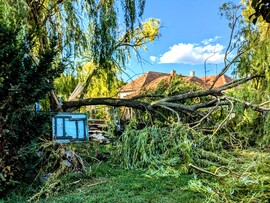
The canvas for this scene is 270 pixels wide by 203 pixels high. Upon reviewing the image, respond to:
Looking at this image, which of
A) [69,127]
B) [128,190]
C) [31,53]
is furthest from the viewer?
[69,127]

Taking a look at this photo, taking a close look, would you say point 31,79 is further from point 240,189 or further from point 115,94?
point 115,94

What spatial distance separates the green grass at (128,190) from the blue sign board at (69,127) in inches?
86.6

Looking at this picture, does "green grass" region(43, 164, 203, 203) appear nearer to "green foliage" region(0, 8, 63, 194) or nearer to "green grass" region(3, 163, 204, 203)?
"green grass" region(3, 163, 204, 203)

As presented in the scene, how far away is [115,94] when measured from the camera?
305 inches

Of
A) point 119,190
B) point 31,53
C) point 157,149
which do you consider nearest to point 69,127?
point 31,53

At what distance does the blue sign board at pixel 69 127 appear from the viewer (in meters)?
5.87

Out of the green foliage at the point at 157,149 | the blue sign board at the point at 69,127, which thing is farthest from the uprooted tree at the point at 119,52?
the green foliage at the point at 157,149

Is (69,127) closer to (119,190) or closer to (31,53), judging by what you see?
(31,53)

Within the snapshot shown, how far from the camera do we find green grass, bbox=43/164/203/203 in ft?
9.39

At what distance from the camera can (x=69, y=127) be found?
20.0 ft

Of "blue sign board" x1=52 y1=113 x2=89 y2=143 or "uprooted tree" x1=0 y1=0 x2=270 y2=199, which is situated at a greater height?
"uprooted tree" x1=0 y1=0 x2=270 y2=199

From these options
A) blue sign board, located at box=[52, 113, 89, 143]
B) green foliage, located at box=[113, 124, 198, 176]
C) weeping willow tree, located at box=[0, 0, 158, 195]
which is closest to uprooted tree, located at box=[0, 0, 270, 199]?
weeping willow tree, located at box=[0, 0, 158, 195]

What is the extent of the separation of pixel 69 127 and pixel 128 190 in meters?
3.22

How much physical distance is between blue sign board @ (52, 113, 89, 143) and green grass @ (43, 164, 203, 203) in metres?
2.20
